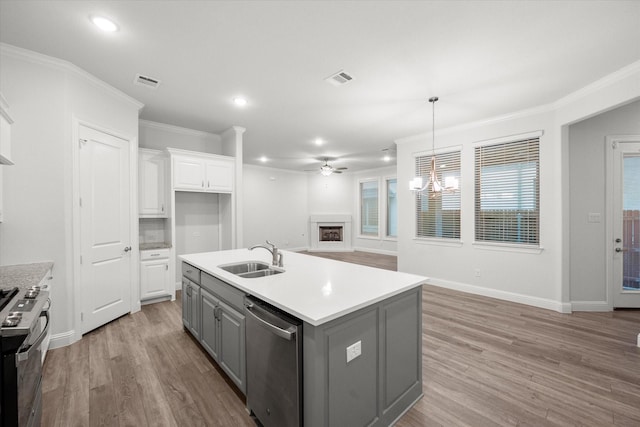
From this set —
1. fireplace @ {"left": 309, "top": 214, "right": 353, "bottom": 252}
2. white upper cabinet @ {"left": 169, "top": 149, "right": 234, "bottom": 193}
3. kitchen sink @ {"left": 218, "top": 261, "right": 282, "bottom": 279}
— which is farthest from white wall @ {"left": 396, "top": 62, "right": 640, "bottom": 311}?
fireplace @ {"left": 309, "top": 214, "right": 353, "bottom": 252}

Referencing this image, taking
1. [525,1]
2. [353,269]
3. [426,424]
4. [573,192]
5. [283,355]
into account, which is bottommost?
[426,424]

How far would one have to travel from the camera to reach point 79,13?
6.66 feet

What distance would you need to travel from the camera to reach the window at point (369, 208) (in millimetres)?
9555

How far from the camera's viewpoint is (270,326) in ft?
5.08

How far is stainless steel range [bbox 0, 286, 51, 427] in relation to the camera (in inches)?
48.7

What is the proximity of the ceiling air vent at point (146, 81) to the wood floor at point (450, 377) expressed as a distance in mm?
2912

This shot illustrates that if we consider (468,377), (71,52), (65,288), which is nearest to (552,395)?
(468,377)

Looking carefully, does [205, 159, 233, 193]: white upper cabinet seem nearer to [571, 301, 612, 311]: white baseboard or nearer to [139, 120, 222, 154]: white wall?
[139, 120, 222, 154]: white wall

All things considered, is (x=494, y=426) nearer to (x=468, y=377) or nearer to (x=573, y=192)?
(x=468, y=377)

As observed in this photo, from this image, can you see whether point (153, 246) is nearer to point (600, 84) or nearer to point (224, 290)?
point (224, 290)

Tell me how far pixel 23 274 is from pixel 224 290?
166 cm

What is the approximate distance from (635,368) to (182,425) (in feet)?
12.5

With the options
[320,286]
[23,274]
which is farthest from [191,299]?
[320,286]

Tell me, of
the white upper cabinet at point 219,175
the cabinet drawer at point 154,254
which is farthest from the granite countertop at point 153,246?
the white upper cabinet at point 219,175
